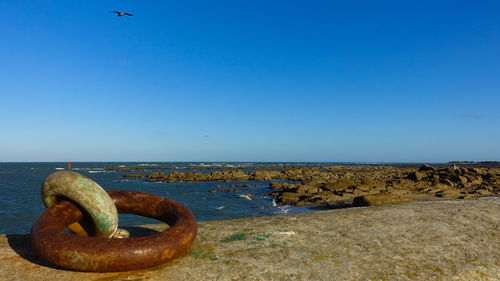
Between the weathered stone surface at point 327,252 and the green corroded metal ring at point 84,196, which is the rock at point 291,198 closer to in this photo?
the weathered stone surface at point 327,252

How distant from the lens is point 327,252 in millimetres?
3406

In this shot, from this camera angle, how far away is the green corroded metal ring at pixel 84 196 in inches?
134

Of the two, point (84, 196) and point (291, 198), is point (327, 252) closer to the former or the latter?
point (84, 196)

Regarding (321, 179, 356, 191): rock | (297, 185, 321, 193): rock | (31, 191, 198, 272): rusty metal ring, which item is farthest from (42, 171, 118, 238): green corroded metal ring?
(321, 179, 356, 191): rock

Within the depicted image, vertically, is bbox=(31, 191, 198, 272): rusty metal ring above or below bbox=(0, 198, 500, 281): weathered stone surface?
above

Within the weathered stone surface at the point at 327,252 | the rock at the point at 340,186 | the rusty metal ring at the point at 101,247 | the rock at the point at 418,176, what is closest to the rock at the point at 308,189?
the rock at the point at 340,186

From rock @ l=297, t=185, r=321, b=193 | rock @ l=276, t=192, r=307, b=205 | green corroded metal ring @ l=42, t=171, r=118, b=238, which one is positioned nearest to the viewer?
green corroded metal ring @ l=42, t=171, r=118, b=238

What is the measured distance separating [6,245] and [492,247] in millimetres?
5761

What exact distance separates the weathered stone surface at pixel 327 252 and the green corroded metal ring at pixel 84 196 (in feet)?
2.08

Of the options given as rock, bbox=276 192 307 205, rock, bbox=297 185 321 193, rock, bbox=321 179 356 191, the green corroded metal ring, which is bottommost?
rock, bbox=276 192 307 205

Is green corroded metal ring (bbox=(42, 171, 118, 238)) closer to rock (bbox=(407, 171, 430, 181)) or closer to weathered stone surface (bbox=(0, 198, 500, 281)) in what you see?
weathered stone surface (bbox=(0, 198, 500, 281))

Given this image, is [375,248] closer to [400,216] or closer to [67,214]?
[400,216]

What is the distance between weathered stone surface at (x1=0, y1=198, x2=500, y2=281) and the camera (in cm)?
280

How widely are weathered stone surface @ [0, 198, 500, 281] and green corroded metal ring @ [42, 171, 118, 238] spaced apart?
0.63 meters
